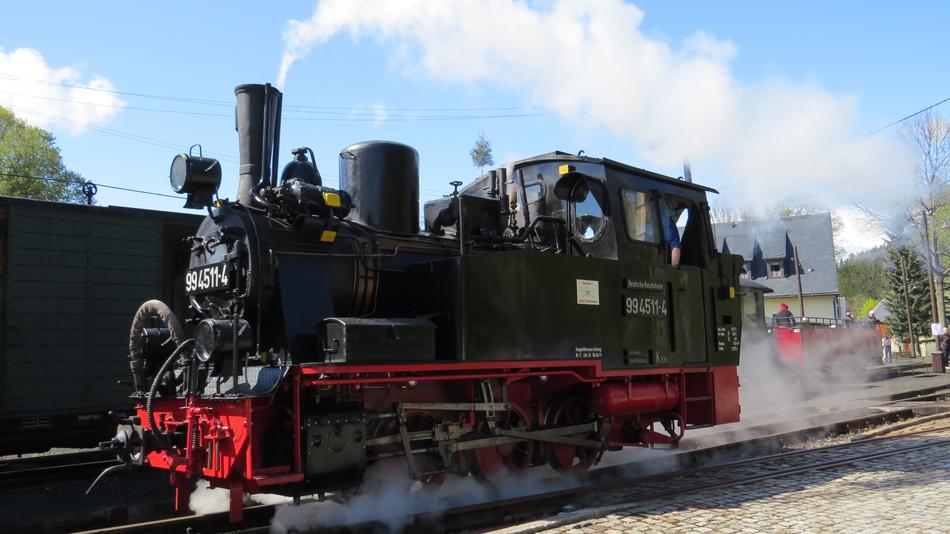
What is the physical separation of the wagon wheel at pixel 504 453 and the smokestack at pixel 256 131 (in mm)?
2763

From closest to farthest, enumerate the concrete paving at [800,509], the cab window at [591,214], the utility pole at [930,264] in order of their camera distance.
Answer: the concrete paving at [800,509] → the cab window at [591,214] → the utility pole at [930,264]

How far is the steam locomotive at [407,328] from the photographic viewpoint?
4621 millimetres

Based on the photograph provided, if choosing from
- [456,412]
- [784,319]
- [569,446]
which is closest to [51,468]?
[456,412]

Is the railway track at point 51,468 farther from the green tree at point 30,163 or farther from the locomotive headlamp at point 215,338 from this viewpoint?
the green tree at point 30,163

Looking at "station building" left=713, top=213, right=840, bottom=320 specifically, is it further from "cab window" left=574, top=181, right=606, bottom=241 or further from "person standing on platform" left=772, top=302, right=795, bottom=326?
"cab window" left=574, top=181, right=606, bottom=241

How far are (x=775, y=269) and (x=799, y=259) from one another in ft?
8.76

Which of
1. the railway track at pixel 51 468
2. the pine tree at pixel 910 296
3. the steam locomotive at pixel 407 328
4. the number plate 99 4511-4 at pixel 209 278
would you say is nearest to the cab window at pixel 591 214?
the steam locomotive at pixel 407 328

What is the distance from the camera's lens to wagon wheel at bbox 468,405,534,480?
19.1 ft

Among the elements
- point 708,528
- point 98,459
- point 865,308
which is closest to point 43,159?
point 98,459

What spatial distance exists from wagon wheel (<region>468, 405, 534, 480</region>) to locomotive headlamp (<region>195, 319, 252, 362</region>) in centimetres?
207

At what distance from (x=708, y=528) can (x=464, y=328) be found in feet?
7.34

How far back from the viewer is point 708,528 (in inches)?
196

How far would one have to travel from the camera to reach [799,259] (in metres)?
38.7

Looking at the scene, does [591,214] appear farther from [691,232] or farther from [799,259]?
[799,259]
